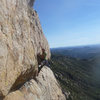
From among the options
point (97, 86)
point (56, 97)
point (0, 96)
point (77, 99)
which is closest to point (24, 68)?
point (0, 96)

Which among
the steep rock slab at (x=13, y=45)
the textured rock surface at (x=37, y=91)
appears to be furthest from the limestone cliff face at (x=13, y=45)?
the textured rock surface at (x=37, y=91)

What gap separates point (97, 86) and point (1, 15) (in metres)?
157

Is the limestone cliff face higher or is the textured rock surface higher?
the limestone cliff face

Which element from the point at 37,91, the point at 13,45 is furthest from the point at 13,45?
the point at 37,91

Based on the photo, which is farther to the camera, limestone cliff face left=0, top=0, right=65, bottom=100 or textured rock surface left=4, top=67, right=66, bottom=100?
textured rock surface left=4, top=67, right=66, bottom=100

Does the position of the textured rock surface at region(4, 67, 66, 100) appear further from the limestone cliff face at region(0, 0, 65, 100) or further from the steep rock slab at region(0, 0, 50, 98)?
the steep rock slab at region(0, 0, 50, 98)

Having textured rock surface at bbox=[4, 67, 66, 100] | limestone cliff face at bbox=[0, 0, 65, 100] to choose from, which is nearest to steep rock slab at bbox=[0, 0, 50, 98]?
limestone cliff face at bbox=[0, 0, 65, 100]

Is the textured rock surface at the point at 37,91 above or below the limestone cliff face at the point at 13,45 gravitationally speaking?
below

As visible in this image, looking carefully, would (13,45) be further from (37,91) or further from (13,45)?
(37,91)

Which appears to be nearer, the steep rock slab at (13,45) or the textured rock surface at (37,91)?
the steep rock slab at (13,45)

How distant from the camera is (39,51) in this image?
12984mm

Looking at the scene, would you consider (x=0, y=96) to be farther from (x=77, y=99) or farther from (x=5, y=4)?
(x=77, y=99)

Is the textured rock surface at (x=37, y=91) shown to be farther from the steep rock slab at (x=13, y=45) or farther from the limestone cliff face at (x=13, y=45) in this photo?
the steep rock slab at (x=13, y=45)

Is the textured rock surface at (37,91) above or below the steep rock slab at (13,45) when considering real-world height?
below
